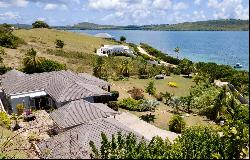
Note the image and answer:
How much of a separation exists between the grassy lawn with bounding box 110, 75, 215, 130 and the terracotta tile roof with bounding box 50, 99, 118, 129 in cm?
726

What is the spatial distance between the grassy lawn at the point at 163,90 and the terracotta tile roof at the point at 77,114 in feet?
23.8

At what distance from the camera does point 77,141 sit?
2373 cm

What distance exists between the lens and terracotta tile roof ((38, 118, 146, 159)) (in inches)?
811

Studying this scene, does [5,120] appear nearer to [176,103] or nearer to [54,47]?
[176,103]

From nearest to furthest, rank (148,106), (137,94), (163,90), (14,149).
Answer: (14,149)
(148,106)
(137,94)
(163,90)

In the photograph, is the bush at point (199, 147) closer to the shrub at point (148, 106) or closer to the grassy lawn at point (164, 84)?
the shrub at point (148, 106)

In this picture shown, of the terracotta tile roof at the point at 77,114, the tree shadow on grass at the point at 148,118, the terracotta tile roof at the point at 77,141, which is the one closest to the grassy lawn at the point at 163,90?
the tree shadow on grass at the point at 148,118

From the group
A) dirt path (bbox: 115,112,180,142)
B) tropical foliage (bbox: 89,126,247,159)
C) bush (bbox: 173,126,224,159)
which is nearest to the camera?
tropical foliage (bbox: 89,126,247,159)

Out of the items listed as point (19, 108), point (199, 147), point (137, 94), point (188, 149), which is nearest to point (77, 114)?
point (19, 108)

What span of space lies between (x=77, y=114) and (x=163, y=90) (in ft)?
87.9

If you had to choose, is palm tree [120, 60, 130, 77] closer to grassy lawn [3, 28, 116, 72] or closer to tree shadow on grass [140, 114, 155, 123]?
grassy lawn [3, 28, 116, 72]

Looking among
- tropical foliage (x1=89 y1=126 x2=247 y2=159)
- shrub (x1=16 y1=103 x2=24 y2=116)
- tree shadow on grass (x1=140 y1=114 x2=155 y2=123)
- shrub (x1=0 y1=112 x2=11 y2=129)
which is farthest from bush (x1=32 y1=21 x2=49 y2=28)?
tropical foliage (x1=89 y1=126 x2=247 y2=159)

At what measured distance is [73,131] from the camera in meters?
26.3

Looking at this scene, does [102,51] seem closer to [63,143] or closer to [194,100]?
[194,100]
